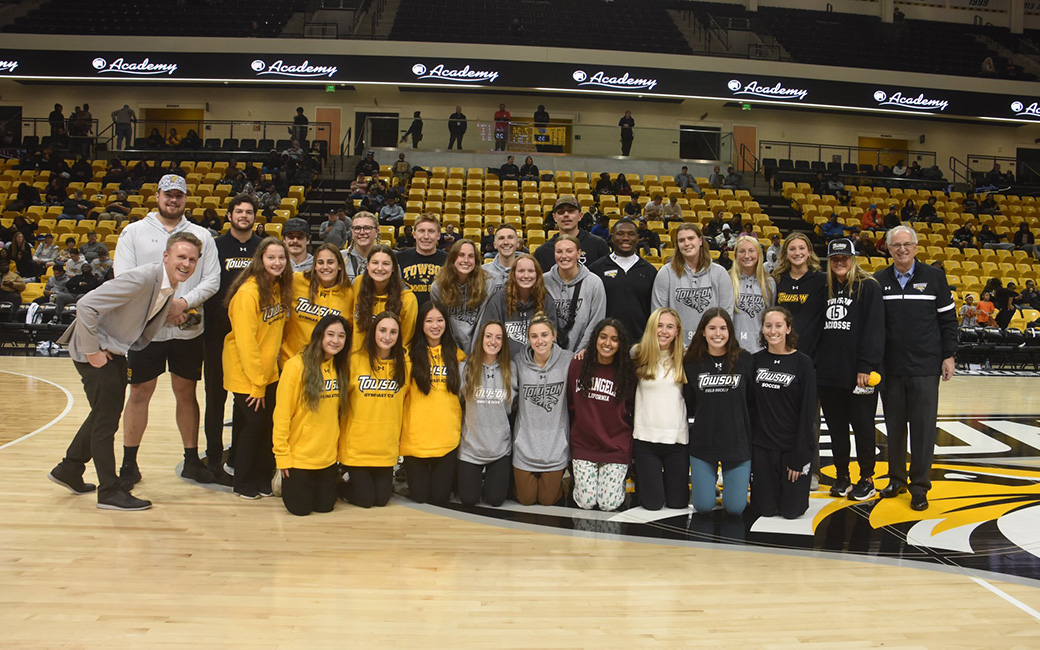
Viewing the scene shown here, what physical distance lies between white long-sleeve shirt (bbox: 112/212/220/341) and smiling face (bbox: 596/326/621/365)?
2208 mm

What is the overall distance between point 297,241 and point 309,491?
4.96 feet

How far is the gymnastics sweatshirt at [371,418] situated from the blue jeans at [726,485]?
5.35 ft

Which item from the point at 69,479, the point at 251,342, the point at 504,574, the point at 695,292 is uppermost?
the point at 695,292

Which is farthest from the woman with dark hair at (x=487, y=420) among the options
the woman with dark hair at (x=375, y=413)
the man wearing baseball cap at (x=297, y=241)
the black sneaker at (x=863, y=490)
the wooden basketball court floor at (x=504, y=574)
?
the black sneaker at (x=863, y=490)

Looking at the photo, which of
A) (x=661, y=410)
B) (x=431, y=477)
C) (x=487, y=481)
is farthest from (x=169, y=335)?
(x=661, y=410)

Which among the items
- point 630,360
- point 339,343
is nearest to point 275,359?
point 339,343

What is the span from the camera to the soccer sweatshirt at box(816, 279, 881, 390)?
4.30 meters

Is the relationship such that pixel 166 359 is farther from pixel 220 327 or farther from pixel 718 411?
pixel 718 411

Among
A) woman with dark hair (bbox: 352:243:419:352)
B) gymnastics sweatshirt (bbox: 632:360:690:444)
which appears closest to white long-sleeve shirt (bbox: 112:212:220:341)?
woman with dark hair (bbox: 352:243:419:352)

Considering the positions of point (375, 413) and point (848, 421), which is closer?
point (375, 413)

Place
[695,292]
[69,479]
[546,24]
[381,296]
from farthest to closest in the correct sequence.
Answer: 1. [546,24]
2. [695,292]
3. [381,296]
4. [69,479]

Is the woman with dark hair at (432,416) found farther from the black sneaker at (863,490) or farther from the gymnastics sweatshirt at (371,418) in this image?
the black sneaker at (863,490)

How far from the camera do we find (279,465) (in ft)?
12.8

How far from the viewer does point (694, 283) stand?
15.1 ft
